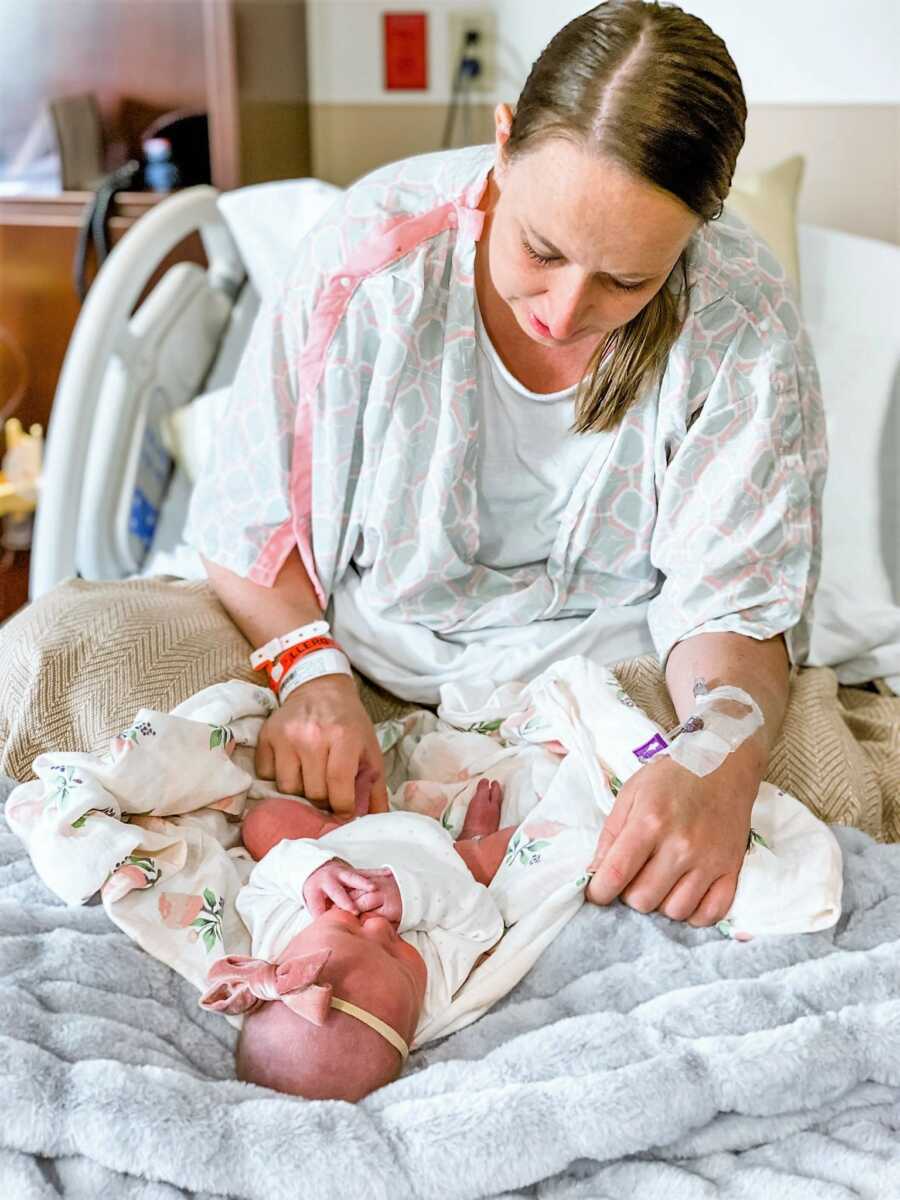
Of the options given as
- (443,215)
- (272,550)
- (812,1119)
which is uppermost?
(443,215)

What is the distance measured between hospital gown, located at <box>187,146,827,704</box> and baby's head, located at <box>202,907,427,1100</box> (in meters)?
0.50

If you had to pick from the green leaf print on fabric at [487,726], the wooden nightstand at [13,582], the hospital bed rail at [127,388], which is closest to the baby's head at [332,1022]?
the green leaf print on fabric at [487,726]

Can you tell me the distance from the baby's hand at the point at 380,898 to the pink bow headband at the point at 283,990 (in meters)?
0.08

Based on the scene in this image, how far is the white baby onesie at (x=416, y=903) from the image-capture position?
1.15 m

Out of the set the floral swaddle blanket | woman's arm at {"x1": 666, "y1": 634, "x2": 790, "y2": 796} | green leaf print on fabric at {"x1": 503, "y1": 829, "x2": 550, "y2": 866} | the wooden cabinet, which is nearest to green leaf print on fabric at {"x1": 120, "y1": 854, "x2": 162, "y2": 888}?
the floral swaddle blanket

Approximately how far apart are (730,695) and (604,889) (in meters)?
0.29

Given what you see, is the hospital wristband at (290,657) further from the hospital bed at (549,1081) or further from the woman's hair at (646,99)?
the woman's hair at (646,99)

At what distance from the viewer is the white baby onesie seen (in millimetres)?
1148

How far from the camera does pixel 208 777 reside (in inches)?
51.0

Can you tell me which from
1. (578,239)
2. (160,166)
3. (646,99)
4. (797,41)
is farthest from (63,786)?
(797,41)

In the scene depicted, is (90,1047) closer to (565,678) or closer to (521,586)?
(565,678)

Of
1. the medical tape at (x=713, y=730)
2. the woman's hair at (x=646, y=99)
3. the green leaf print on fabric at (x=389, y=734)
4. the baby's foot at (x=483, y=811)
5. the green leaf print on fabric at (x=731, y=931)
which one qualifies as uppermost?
the woman's hair at (x=646, y=99)

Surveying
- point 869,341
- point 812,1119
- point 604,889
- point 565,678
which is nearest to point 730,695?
point 565,678

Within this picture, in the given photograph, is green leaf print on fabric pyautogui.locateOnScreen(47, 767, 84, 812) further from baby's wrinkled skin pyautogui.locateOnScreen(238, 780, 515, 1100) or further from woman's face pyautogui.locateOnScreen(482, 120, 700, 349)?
woman's face pyautogui.locateOnScreen(482, 120, 700, 349)
